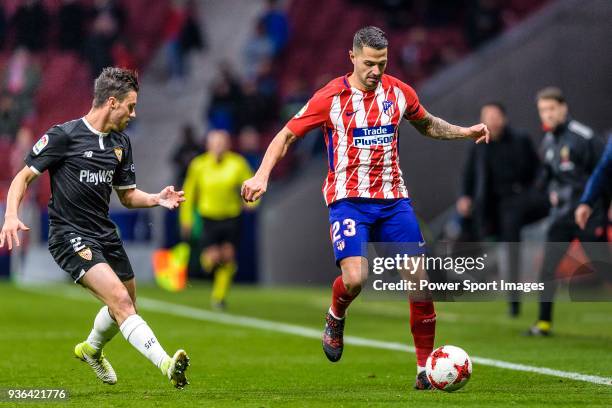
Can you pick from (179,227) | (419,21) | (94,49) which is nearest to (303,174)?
(179,227)

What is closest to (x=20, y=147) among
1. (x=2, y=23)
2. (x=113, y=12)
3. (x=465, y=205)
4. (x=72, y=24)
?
(x=72, y=24)

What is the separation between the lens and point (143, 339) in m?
6.77

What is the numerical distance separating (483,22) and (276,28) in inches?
179

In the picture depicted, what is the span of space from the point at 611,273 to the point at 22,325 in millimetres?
6862

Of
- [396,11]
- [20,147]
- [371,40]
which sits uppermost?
[396,11]

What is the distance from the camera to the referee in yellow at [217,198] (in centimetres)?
1579

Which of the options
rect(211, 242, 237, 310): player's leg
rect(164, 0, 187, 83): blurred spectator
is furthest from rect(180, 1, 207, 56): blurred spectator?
rect(211, 242, 237, 310): player's leg

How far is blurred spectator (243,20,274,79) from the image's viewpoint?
76.8 ft

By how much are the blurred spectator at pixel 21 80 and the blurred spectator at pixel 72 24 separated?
820 mm

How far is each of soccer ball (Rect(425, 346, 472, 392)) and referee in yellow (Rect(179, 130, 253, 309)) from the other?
872cm

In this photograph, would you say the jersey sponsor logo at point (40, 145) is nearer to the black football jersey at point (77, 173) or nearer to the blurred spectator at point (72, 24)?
the black football jersey at point (77, 173)

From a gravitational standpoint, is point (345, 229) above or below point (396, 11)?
below

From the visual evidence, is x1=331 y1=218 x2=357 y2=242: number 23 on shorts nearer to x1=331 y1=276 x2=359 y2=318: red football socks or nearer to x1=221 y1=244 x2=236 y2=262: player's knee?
x1=331 y1=276 x2=359 y2=318: red football socks

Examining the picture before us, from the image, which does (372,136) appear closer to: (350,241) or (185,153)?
(350,241)
